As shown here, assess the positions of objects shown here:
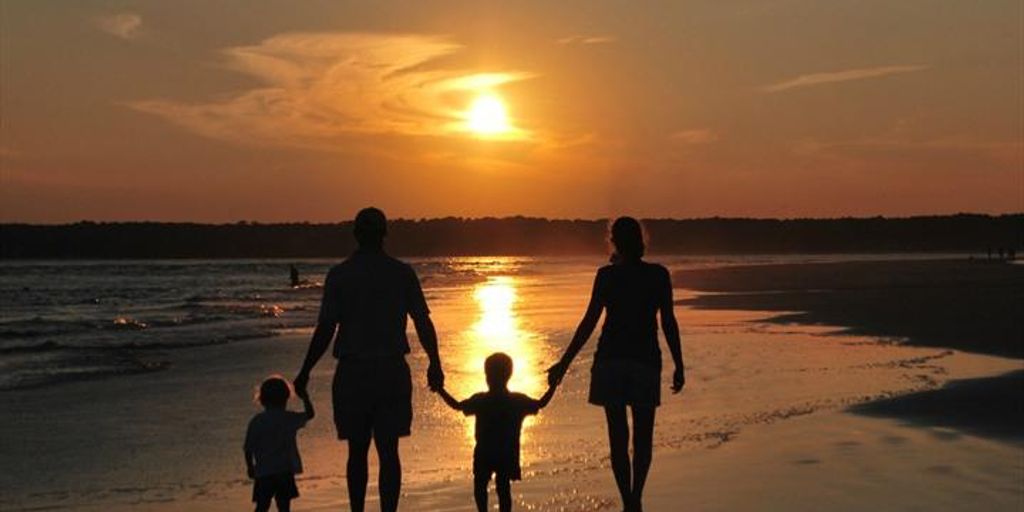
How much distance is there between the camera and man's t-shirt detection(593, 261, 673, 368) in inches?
338

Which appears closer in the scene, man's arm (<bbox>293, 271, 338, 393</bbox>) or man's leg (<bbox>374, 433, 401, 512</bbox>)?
man's arm (<bbox>293, 271, 338, 393</bbox>)

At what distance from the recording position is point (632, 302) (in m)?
8.59

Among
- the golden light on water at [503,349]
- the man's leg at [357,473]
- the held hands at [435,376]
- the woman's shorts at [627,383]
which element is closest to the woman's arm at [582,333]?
the woman's shorts at [627,383]

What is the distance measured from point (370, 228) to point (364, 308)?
501 millimetres

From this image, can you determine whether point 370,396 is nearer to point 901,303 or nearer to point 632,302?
point 632,302

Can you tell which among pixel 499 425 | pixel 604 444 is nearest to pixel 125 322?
pixel 604 444

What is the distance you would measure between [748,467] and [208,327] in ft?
88.4

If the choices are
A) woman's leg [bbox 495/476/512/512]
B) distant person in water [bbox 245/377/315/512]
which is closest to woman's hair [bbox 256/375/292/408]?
distant person in water [bbox 245/377/315/512]

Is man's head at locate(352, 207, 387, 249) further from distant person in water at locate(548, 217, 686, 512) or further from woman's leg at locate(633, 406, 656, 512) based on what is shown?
woman's leg at locate(633, 406, 656, 512)

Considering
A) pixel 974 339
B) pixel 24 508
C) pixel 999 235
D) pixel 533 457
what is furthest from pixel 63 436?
pixel 999 235

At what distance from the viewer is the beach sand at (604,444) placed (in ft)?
33.6

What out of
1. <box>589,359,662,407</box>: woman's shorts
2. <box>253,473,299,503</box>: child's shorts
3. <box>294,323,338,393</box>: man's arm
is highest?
<box>294,323,338,393</box>: man's arm

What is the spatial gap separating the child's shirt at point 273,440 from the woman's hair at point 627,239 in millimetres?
2283

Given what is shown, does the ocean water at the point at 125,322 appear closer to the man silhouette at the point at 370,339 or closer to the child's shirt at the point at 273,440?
the child's shirt at the point at 273,440
